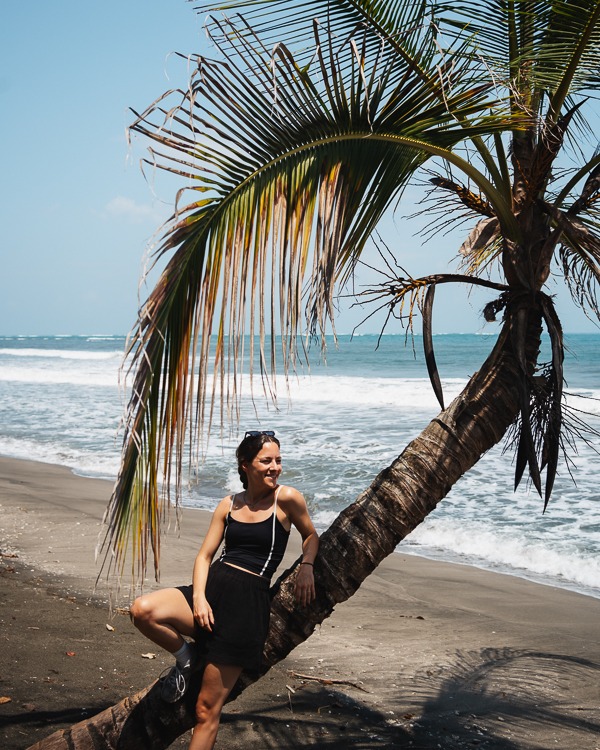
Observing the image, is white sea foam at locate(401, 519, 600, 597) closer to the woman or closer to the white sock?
the woman

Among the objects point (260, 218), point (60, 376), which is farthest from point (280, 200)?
point (60, 376)

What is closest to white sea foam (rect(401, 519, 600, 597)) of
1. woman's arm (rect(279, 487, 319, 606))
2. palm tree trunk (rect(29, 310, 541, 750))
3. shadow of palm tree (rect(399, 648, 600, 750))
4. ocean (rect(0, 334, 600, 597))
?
ocean (rect(0, 334, 600, 597))

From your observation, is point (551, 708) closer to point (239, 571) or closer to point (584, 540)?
point (239, 571)

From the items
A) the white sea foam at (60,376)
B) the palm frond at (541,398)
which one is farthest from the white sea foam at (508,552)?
the white sea foam at (60,376)

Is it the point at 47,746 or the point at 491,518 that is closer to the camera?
the point at 47,746

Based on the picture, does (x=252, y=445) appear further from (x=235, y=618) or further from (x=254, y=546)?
(x=235, y=618)

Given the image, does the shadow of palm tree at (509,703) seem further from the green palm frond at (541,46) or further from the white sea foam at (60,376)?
the white sea foam at (60,376)

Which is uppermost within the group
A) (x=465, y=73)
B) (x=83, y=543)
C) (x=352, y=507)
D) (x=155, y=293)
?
(x=465, y=73)

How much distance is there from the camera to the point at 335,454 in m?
14.4

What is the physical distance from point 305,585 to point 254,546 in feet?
0.91

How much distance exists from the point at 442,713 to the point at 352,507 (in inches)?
65.1

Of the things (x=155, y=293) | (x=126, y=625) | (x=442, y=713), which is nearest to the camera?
(x=155, y=293)

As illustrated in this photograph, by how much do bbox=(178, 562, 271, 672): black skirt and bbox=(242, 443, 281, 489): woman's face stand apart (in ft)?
1.26

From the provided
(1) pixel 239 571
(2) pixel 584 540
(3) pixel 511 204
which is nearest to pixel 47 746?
(1) pixel 239 571
